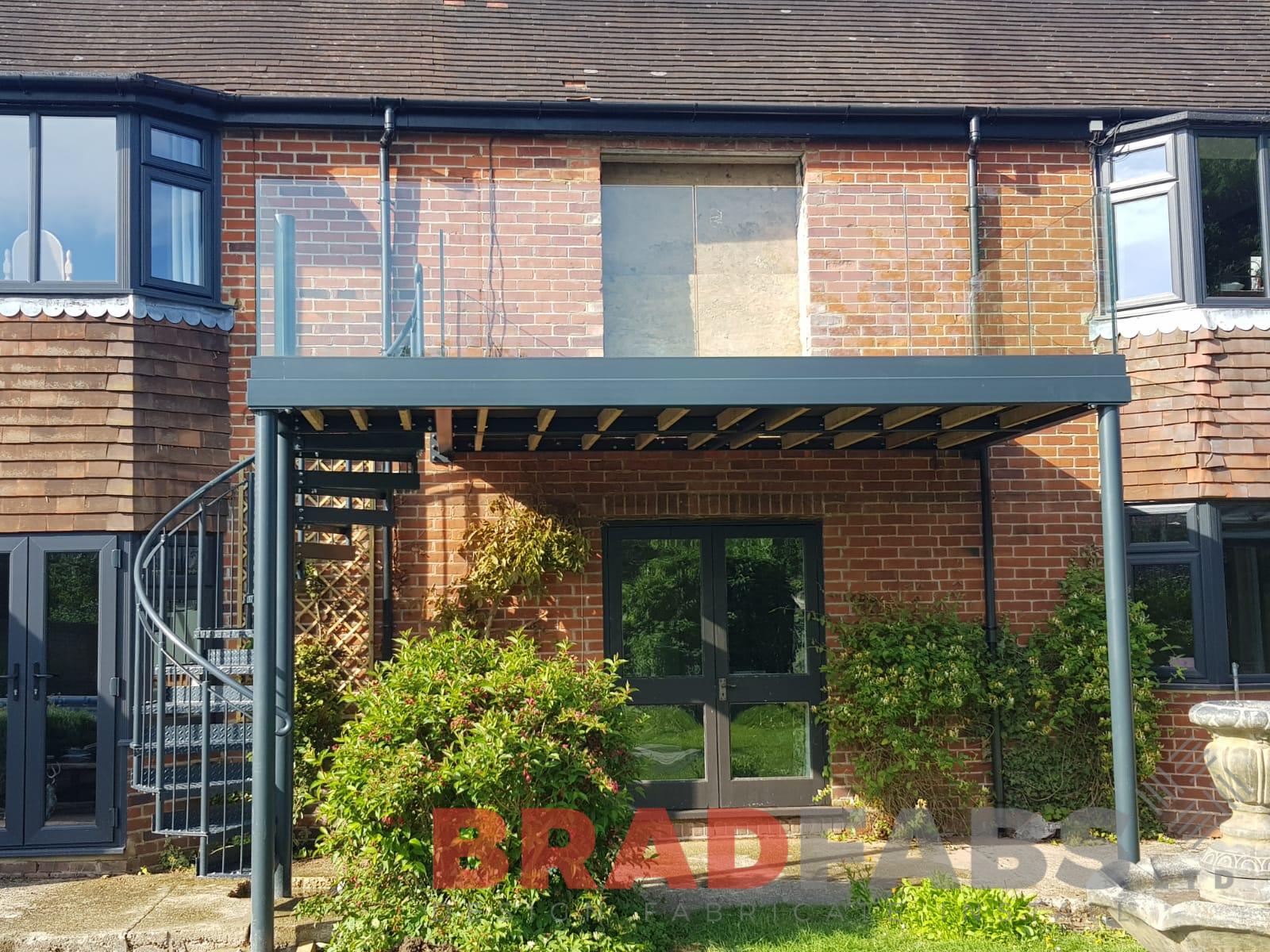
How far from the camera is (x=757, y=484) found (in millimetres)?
8234

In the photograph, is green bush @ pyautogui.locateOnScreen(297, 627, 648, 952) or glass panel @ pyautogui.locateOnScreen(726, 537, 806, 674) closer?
green bush @ pyautogui.locateOnScreen(297, 627, 648, 952)

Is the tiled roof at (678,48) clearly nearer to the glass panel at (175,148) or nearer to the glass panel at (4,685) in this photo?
the glass panel at (175,148)

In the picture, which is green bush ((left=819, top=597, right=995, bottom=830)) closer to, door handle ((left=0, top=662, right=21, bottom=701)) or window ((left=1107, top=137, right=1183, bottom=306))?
window ((left=1107, top=137, right=1183, bottom=306))

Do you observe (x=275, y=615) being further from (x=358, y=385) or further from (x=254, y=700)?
(x=358, y=385)

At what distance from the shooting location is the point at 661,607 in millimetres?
8297

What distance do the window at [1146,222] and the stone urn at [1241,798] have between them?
4431 millimetres

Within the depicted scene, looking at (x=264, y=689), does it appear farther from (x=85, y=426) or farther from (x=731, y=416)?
(x=731, y=416)

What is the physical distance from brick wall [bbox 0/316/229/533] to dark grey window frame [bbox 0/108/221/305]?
0.70 ft

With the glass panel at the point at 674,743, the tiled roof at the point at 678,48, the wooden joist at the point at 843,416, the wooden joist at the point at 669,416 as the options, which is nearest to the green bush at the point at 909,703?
the glass panel at the point at 674,743

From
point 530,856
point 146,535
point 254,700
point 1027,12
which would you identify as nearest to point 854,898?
point 530,856

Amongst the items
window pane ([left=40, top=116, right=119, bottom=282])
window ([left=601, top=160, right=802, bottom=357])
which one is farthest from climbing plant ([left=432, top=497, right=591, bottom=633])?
window pane ([left=40, top=116, right=119, bottom=282])

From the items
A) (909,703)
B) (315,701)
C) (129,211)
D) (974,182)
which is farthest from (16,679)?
(974,182)

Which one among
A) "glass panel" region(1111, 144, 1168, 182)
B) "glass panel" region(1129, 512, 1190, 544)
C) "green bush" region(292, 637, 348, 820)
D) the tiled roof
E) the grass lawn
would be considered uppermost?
the tiled roof

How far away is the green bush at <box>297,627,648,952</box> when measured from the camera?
533 centimetres
